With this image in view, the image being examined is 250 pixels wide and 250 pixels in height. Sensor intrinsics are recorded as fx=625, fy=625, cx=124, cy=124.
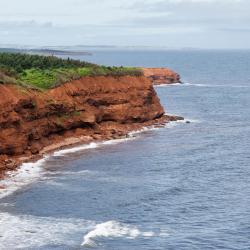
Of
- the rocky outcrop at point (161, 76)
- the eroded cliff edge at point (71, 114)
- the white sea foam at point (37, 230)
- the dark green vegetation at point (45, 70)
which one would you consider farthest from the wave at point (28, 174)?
the rocky outcrop at point (161, 76)

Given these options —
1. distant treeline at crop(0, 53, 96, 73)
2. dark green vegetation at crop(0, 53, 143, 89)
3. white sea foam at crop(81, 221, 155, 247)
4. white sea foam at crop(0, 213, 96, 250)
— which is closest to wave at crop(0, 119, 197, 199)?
white sea foam at crop(0, 213, 96, 250)

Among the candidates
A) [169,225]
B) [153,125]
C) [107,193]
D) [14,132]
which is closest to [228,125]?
[153,125]

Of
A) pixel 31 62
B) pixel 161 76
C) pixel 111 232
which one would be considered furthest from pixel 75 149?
pixel 161 76

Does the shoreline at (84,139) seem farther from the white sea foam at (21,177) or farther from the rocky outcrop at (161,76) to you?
the rocky outcrop at (161,76)

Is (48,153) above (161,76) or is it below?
below

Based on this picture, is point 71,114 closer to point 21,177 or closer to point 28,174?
point 28,174

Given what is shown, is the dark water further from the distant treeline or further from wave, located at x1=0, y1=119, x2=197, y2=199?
the distant treeline

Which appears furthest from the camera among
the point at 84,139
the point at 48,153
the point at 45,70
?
the point at 45,70
